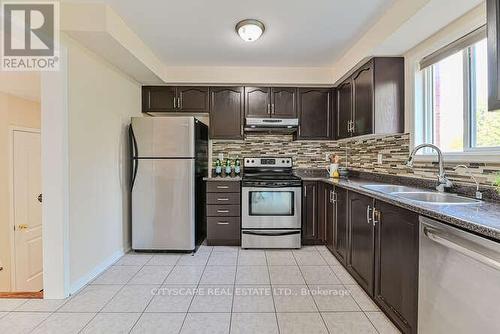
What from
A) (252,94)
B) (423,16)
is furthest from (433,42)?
(252,94)

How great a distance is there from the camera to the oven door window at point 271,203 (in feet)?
11.3

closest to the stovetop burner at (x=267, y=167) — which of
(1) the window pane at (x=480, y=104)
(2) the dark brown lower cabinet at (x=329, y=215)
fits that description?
(2) the dark brown lower cabinet at (x=329, y=215)

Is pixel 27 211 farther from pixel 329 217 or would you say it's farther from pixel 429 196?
pixel 429 196

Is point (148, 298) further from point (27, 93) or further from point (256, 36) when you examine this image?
point (27, 93)

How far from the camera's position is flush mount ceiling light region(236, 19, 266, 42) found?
7.92 feet

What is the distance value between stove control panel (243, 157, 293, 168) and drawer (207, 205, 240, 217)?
72 centimetres

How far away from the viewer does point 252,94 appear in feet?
12.3

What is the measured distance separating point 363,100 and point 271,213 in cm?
166

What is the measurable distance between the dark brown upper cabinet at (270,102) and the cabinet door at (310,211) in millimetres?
1023

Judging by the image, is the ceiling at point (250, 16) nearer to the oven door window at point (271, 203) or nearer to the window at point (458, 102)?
the window at point (458, 102)

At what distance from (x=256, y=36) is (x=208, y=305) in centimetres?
230

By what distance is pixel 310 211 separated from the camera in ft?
11.5

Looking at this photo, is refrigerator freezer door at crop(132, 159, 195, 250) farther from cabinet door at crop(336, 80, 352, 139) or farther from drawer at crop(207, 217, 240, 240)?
cabinet door at crop(336, 80, 352, 139)

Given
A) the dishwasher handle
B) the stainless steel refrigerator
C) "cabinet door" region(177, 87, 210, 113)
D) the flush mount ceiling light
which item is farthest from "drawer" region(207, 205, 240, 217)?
the dishwasher handle
